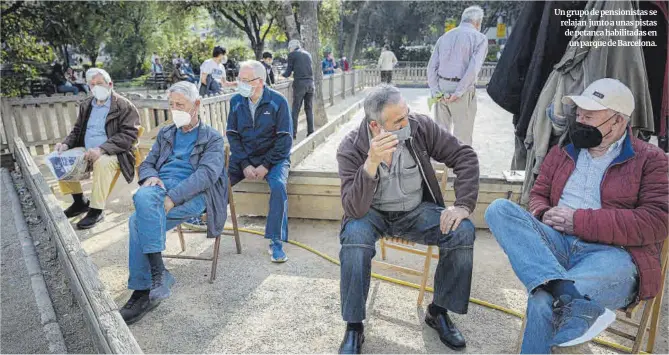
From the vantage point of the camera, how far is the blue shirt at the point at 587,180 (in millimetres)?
2494

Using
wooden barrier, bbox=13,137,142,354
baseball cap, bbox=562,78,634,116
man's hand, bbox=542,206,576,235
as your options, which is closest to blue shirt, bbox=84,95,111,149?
wooden barrier, bbox=13,137,142,354

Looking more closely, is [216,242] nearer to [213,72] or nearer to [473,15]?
[473,15]

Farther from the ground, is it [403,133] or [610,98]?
[610,98]

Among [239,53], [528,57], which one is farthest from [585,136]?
[239,53]

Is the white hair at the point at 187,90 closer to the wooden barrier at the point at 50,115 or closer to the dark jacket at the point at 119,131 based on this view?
the dark jacket at the point at 119,131

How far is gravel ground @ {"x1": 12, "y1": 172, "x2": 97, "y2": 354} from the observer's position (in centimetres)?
291

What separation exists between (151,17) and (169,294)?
28.9 metres

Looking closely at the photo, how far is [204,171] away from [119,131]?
6.09 feet

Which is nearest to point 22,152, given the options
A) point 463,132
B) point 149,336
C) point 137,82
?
point 149,336

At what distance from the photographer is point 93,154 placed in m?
4.46

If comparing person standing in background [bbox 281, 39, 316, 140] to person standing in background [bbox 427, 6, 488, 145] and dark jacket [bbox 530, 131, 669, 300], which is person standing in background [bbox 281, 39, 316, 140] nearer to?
person standing in background [bbox 427, 6, 488, 145]

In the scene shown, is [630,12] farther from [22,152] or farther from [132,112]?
[22,152]

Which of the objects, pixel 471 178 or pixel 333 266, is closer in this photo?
pixel 471 178

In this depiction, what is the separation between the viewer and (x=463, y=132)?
535cm
